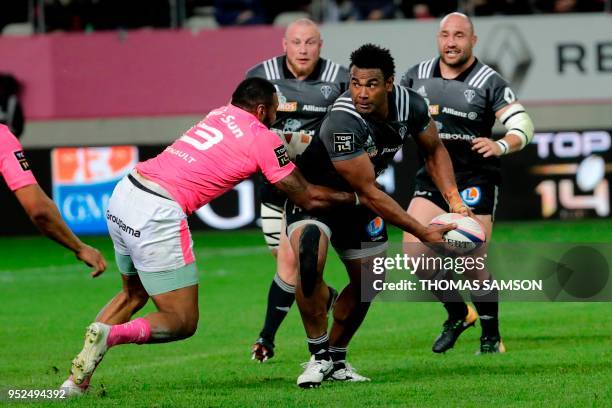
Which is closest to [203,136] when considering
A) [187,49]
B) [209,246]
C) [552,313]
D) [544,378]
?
[544,378]

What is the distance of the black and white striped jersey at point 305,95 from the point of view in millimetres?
10156

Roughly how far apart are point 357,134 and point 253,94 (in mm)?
679

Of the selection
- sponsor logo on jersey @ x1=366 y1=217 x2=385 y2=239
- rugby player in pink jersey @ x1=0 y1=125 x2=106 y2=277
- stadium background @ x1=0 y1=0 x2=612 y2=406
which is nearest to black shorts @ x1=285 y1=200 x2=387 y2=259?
sponsor logo on jersey @ x1=366 y1=217 x2=385 y2=239

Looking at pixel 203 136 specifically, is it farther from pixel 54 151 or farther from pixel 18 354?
pixel 54 151

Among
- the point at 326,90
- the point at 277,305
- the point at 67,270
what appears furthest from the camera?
the point at 67,270

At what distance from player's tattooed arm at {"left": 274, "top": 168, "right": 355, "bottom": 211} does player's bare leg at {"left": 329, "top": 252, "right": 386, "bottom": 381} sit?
45 centimetres

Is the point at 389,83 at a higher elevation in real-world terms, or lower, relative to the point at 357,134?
higher

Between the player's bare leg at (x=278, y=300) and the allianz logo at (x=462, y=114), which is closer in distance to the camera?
the player's bare leg at (x=278, y=300)

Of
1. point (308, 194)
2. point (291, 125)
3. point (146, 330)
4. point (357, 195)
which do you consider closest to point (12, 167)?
point (146, 330)

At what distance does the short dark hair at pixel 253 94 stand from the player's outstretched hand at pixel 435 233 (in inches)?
48.1

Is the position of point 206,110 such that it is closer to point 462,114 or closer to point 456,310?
point 462,114

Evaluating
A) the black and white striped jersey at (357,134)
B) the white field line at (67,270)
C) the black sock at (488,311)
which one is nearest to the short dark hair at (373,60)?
the black and white striped jersey at (357,134)

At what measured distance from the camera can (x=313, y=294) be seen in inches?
319

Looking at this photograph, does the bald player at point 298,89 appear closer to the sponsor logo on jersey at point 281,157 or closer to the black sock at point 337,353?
the black sock at point 337,353
